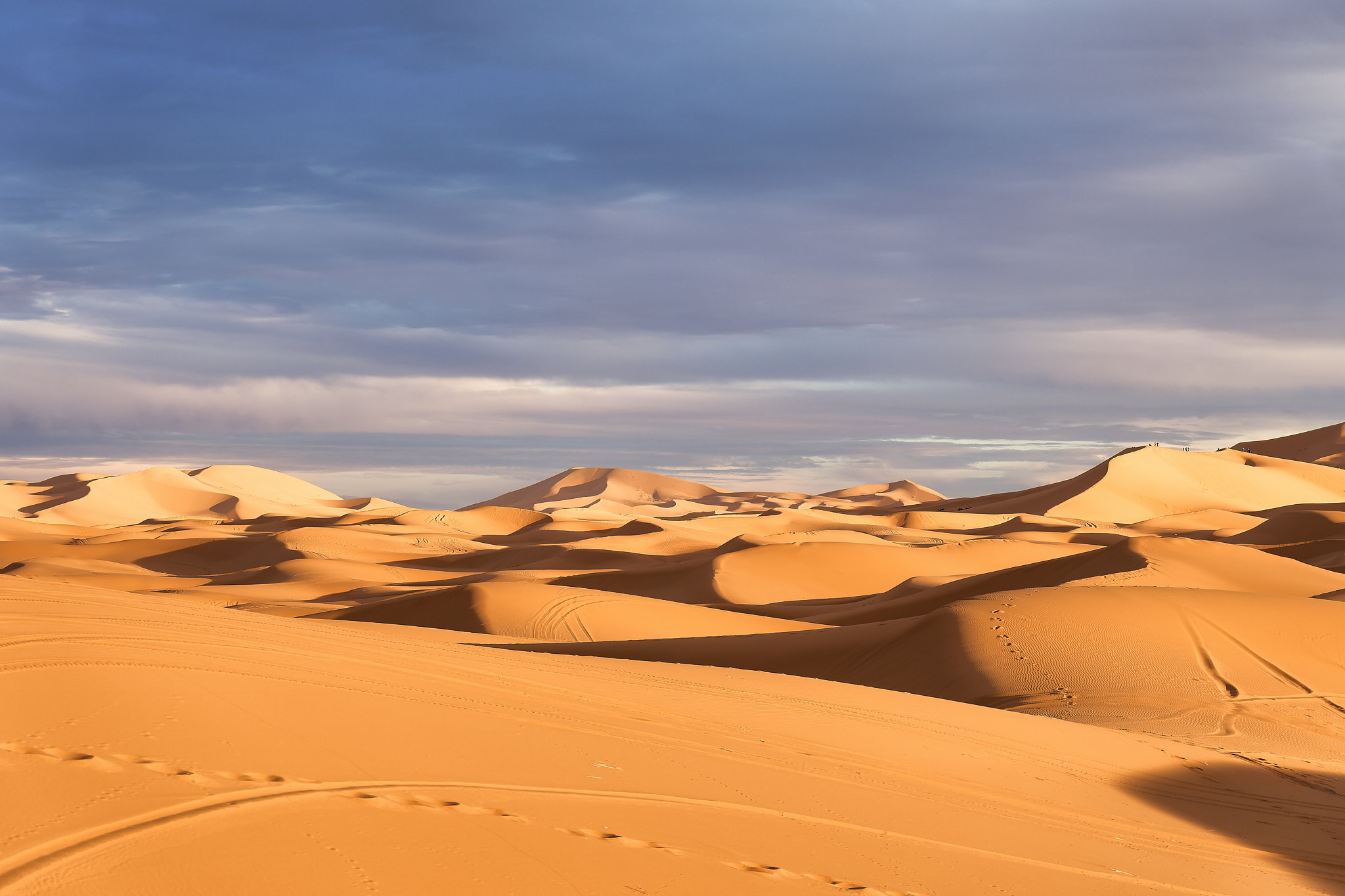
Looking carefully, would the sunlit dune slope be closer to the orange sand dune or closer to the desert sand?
the orange sand dune

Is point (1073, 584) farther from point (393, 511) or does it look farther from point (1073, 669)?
point (393, 511)

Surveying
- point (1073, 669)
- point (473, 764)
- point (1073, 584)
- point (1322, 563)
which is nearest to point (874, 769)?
point (473, 764)

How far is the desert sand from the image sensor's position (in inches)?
147

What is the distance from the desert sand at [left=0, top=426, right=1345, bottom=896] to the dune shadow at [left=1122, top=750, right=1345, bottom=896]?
0.13 ft

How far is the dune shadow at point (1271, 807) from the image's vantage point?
6.78 meters

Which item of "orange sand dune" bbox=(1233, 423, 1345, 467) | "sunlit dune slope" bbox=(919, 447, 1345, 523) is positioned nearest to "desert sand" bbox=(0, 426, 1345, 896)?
"sunlit dune slope" bbox=(919, 447, 1345, 523)

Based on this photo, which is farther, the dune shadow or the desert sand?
the dune shadow

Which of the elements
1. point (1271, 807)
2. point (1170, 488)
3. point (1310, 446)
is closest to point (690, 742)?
point (1271, 807)

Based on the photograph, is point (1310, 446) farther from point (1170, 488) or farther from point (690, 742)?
point (690, 742)

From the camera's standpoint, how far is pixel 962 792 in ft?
22.9

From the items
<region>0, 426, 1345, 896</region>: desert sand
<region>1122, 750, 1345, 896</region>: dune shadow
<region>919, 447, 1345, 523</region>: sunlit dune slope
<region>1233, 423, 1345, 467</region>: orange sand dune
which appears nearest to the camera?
<region>0, 426, 1345, 896</region>: desert sand

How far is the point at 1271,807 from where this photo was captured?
26.7 ft

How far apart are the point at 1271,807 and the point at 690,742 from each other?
4936mm

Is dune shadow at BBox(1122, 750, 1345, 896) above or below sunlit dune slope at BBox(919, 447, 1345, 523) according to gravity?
above
